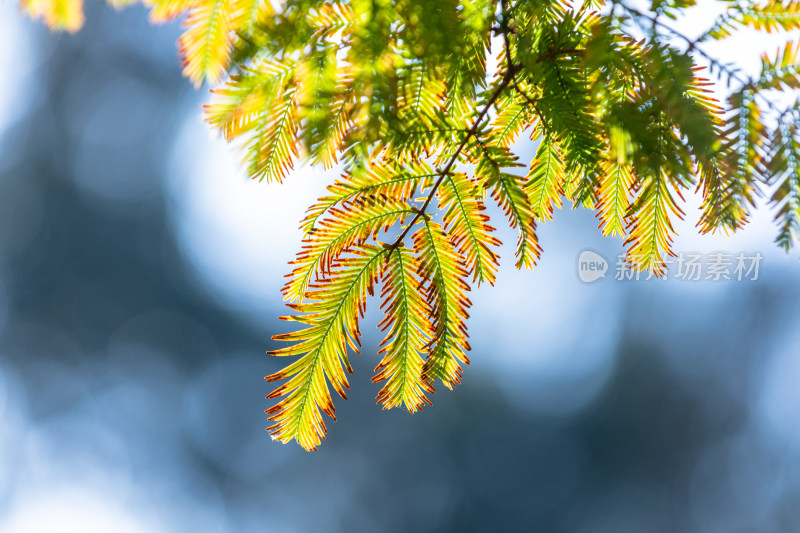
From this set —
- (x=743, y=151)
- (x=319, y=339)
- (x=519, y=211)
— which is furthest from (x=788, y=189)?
(x=319, y=339)

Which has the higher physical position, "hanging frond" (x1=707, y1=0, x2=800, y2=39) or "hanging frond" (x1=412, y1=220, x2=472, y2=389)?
"hanging frond" (x1=707, y1=0, x2=800, y2=39)

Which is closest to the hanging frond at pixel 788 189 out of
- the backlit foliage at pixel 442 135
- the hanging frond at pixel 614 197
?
the backlit foliage at pixel 442 135

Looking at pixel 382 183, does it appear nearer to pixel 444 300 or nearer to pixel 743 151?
pixel 444 300

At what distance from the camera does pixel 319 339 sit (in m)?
0.37

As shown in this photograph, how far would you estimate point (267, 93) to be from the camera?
1.04 ft

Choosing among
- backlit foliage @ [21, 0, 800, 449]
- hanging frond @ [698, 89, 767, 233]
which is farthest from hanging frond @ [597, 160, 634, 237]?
hanging frond @ [698, 89, 767, 233]

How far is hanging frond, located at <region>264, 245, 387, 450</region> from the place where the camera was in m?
0.36

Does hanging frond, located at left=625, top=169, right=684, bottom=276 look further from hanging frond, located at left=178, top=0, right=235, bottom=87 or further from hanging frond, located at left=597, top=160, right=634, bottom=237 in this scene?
hanging frond, located at left=178, top=0, right=235, bottom=87

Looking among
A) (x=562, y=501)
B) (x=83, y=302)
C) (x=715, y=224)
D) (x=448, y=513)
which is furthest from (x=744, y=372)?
Result: (x=83, y=302)

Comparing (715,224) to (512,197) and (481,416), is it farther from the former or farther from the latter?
(481,416)

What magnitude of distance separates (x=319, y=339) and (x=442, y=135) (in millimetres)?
166

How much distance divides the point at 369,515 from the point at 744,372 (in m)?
4.42

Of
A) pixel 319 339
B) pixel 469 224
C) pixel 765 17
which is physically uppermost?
pixel 765 17

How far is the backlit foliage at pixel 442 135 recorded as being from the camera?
0.28 m
